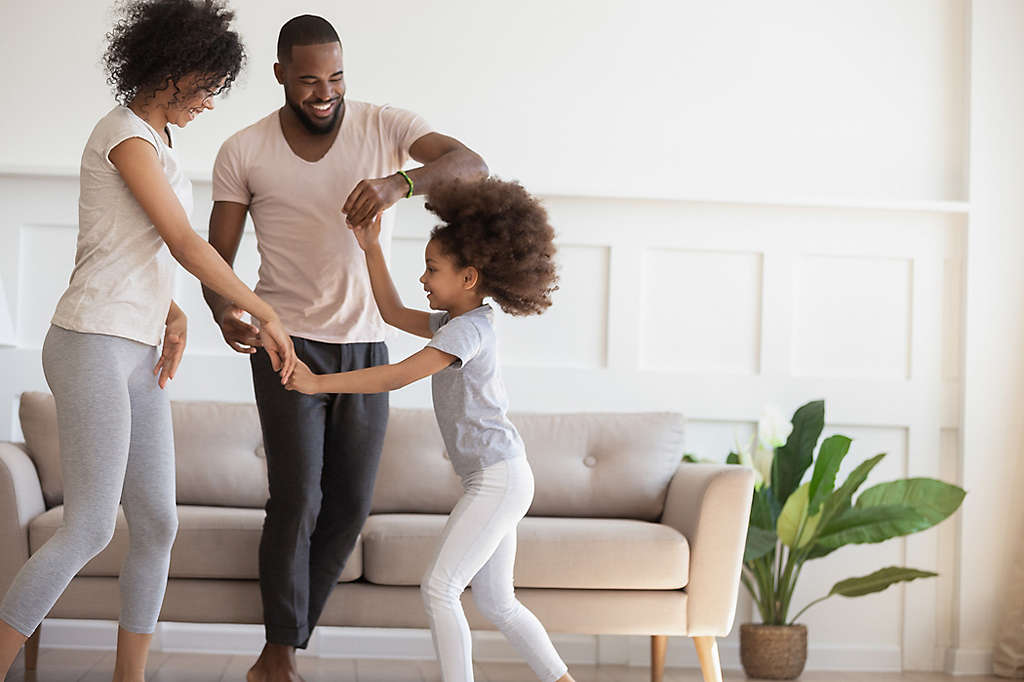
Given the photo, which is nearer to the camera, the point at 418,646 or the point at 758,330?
the point at 418,646

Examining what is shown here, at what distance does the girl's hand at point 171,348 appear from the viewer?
2.13 metres

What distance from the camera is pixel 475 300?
220 cm

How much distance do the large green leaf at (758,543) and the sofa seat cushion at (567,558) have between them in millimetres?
366

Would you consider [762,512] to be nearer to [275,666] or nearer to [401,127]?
[275,666]

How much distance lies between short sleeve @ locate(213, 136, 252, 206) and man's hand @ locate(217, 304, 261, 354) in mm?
269

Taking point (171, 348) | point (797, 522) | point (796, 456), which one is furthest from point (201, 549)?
point (796, 456)

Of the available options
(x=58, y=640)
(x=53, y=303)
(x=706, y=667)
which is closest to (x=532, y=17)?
(x=53, y=303)

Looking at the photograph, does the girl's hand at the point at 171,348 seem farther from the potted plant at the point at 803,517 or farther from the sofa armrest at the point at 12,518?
the potted plant at the point at 803,517

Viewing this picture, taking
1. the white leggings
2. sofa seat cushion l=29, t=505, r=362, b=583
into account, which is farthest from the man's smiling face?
sofa seat cushion l=29, t=505, r=362, b=583

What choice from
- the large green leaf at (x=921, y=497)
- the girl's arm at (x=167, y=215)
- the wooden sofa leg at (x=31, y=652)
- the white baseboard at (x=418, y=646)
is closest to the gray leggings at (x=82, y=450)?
the girl's arm at (x=167, y=215)

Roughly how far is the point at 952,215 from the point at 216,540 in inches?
104

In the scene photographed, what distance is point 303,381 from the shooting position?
209 centimetres

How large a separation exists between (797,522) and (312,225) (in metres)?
1.69

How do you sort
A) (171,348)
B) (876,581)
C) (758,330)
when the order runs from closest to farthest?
1. (171,348)
2. (876,581)
3. (758,330)
